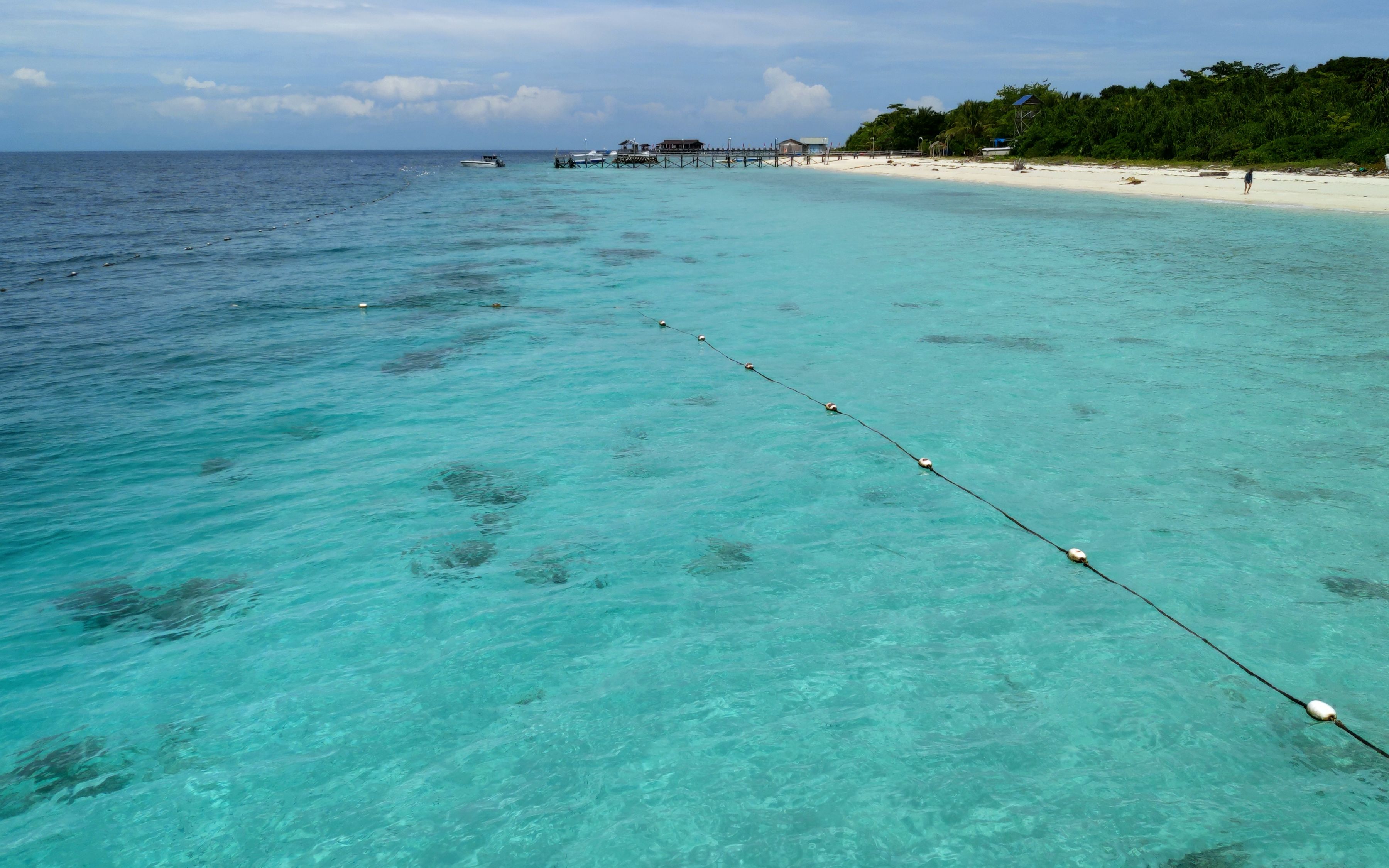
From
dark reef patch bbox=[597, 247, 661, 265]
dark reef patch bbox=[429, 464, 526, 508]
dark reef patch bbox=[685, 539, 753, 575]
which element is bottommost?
dark reef patch bbox=[685, 539, 753, 575]

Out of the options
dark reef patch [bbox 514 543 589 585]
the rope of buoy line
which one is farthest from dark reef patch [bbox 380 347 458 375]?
dark reef patch [bbox 514 543 589 585]

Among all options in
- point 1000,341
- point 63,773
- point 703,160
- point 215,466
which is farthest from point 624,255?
point 703,160

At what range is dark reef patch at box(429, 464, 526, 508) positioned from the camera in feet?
31.7

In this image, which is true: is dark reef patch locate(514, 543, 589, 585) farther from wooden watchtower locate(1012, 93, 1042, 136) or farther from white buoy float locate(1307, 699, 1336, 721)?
wooden watchtower locate(1012, 93, 1042, 136)

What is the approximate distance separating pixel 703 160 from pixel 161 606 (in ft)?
503

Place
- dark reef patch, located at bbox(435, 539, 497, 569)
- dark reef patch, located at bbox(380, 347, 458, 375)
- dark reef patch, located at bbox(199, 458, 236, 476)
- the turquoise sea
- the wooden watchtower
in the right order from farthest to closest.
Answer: the wooden watchtower → dark reef patch, located at bbox(380, 347, 458, 375) → dark reef patch, located at bbox(199, 458, 236, 476) → dark reef patch, located at bbox(435, 539, 497, 569) → the turquoise sea

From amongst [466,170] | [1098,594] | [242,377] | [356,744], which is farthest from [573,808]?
[466,170]

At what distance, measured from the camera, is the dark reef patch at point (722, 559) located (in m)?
8.04

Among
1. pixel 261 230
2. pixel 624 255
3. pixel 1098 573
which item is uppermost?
pixel 261 230

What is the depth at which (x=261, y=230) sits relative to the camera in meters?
40.5

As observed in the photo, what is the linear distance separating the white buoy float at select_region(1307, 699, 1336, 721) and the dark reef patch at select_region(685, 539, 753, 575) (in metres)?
4.73

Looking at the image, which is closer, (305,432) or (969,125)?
(305,432)

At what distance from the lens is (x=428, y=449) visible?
37.1ft

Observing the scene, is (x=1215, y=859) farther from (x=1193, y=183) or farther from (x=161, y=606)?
(x=1193, y=183)
